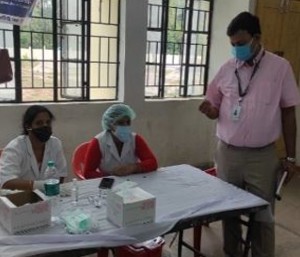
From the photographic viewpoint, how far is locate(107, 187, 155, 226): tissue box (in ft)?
4.99

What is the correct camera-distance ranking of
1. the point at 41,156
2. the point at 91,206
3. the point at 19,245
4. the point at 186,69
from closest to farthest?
the point at 19,245 < the point at 91,206 < the point at 41,156 < the point at 186,69

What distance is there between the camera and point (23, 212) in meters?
1.42

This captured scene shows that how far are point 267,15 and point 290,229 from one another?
7.33 ft

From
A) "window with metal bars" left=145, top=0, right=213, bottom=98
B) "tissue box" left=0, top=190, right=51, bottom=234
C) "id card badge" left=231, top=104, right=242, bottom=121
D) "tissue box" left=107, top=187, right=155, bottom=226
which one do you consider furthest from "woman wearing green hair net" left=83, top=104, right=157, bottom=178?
"window with metal bars" left=145, top=0, right=213, bottom=98

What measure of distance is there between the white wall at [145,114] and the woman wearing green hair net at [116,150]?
1073 millimetres

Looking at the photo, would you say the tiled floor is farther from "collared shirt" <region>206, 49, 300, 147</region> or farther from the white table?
"collared shirt" <region>206, 49, 300, 147</region>

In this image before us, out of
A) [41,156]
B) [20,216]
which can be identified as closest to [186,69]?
[41,156]

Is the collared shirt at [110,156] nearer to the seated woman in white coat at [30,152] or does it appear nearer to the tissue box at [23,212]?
the seated woman in white coat at [30,152]

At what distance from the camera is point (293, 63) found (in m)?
4.27

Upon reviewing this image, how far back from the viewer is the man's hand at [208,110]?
2.20 meters

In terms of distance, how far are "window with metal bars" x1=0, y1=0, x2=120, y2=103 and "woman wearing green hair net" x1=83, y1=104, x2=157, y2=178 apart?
1.19m

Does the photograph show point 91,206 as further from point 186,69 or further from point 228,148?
point 186,69

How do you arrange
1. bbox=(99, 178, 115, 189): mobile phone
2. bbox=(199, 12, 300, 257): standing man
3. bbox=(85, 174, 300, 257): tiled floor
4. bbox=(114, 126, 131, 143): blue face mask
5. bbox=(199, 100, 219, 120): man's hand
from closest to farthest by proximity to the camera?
1. bbox=(99, 178, 115, 189): mobile phone
2. bbox=(199, 12, 300, 257): standing man
3. bbox=(199, 100, 219, 120): man's hand
4. bbox=(114, 126, 131, 143): blue face mask
5. bbox=(85, 174, 300, 257): tiled floor

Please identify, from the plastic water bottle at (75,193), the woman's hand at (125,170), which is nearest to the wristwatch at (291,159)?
the woman's hand at (125,170)
